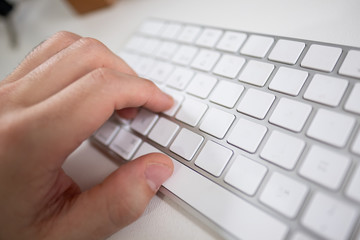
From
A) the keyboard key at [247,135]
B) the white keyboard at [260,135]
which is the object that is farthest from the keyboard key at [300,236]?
the keyboard key at [247,135]

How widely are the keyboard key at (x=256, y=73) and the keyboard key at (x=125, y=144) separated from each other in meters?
0.21

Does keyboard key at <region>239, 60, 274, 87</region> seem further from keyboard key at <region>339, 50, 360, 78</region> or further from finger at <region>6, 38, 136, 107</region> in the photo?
finger at <region>6, 38, 136, 107</region>

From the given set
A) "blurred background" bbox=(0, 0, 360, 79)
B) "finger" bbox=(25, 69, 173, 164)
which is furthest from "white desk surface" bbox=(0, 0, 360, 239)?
"finger" bbox=(25, 69, 173, 164)

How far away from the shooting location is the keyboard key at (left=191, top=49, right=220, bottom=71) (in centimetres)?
43

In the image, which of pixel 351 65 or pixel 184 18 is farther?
pixel 184 18

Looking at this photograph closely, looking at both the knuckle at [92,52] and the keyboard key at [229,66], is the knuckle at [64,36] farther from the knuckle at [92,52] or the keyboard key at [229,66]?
the keyboard key at [229,66]

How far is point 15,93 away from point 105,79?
16 centimetres

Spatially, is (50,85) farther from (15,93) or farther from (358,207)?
(358,207)

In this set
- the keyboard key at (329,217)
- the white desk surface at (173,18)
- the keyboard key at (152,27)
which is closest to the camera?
the keyboard key at (329,217)

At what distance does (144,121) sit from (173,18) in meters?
0.29

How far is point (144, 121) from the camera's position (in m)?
0.44

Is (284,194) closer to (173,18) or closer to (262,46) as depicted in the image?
(262,46)

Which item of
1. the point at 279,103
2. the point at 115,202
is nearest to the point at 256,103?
the point at 279,103

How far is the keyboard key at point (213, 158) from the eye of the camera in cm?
33
